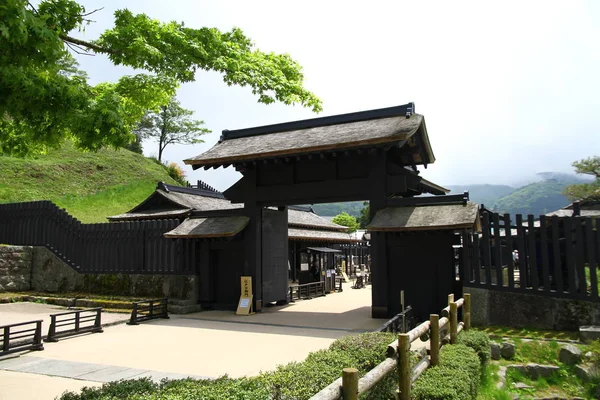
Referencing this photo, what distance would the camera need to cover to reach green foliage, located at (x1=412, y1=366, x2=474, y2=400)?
5.79 metres

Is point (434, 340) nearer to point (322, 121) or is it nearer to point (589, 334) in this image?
point (589, 334)

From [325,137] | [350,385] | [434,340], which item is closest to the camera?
[350,385]

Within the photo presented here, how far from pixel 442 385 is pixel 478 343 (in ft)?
10.6

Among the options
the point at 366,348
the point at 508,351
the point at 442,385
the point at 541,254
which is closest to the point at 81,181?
the point at 541,254

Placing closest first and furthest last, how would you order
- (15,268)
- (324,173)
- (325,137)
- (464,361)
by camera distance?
(464,361) → (325,137) → (324,173) → (15,268)

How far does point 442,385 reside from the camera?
6.05m

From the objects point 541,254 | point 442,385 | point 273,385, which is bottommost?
point 442,385

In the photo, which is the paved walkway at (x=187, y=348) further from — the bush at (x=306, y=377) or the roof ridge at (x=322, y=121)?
the roof ridge at (x=322, y=121)

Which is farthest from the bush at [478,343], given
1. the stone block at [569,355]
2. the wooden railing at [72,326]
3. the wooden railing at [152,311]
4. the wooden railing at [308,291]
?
the wooden railing at [308,291]

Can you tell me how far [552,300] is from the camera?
36.7 feet

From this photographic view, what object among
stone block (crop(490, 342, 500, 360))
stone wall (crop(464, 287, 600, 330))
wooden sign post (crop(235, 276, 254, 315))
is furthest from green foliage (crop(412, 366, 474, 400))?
wooden sign post (crop(235, 276, 254, 315))

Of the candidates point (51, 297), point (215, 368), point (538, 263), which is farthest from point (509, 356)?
point (51, 297)

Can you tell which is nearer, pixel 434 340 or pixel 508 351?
pixel 434 340

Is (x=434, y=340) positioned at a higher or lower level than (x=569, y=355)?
higher
